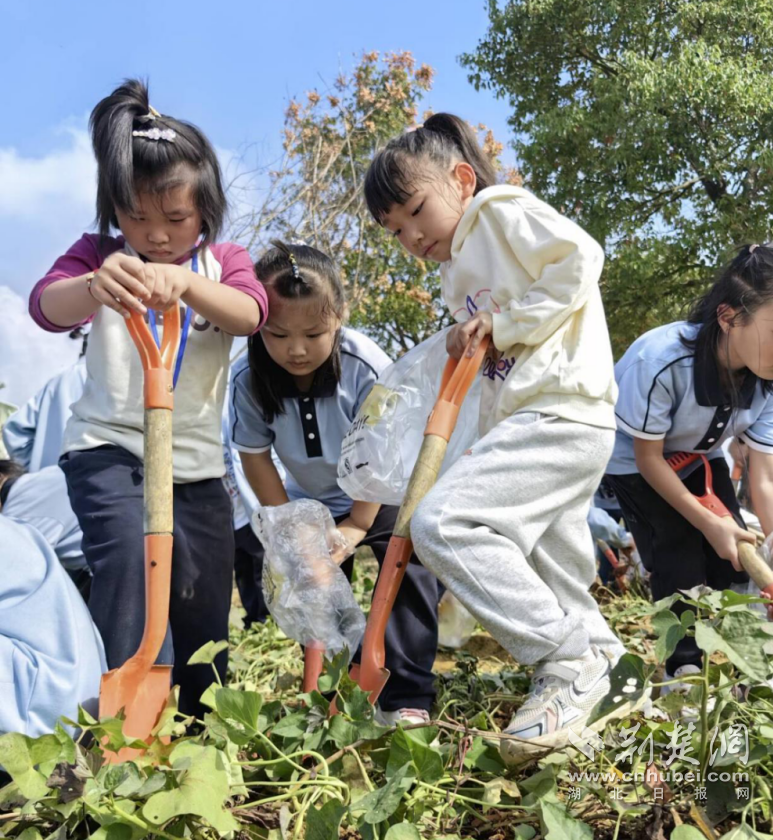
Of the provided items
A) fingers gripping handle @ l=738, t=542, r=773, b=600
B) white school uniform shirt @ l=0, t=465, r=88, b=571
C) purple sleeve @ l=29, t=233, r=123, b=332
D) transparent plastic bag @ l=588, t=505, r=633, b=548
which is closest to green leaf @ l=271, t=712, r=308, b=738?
purple sleeve @ l=29, t=233, r=123, b=332

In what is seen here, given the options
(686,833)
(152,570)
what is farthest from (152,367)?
(686,833)

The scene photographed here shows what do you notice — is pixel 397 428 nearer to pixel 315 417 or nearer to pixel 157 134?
pixel 315 417

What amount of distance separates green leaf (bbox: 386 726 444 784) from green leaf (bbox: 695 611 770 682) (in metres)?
0.50

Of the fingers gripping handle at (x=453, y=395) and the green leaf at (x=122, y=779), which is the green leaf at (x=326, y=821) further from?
the fingers gripping handle at (x=453, y=395)

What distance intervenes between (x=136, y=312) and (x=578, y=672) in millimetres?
1234

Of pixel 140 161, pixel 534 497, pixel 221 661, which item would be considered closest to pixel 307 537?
pixel 221 661

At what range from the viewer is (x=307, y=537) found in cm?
229

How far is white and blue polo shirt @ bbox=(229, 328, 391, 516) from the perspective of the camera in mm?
2562

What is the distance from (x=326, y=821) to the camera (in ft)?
4.51

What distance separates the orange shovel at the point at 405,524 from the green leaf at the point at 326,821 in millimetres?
460

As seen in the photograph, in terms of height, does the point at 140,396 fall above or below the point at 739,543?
above

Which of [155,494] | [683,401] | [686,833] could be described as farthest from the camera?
[683,401]

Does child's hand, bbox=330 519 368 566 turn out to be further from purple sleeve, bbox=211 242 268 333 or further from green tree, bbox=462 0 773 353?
green tree, bbox=462 0 773 353

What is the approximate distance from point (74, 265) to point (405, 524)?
1.06 m
